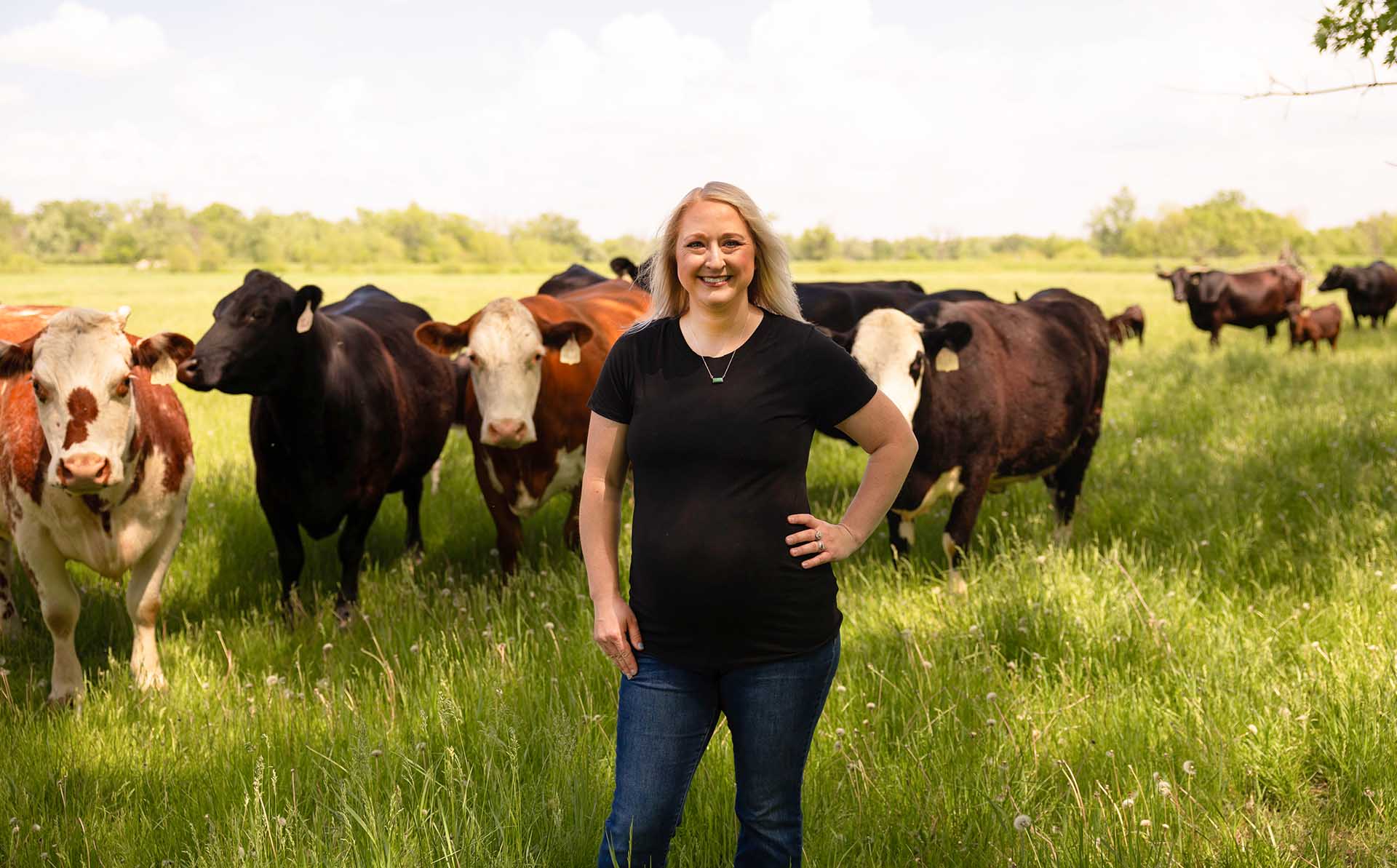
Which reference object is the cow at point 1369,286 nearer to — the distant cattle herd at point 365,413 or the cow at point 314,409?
the distant cattle herd at point 365,413

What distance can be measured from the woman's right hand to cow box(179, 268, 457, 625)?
333 cm

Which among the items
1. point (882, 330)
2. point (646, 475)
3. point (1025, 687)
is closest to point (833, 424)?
point (646, 475)

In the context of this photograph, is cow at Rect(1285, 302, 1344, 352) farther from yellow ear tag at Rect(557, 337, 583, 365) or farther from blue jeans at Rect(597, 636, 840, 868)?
blue jeans at Rect(597, 636, 840, 868)

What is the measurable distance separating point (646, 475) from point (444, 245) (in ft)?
407

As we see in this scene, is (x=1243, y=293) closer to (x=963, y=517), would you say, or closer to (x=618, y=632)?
(x=963, y=517)

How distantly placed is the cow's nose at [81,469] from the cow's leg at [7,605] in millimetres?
2004

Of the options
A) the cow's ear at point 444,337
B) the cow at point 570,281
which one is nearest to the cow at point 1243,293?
the cow at point 570,281

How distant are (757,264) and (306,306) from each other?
143 inches

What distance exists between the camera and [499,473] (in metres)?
6.36

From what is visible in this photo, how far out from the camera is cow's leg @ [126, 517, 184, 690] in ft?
15.6

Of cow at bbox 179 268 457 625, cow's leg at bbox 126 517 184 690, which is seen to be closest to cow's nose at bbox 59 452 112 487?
cow at bbox 179 268 457 625

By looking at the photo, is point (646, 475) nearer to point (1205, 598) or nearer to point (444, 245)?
point (1205, 598)

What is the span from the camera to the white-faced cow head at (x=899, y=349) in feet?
17.5

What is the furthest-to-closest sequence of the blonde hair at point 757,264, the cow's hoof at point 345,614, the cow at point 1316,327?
1. the cow at point 1316,327
2. the cow's hoof at point 345,614
3. the blonde hair at point 757,264
